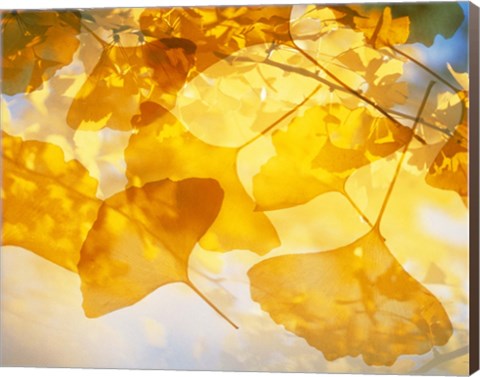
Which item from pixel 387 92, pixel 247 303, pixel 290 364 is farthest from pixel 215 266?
pixel 387 92

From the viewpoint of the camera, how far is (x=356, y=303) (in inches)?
123

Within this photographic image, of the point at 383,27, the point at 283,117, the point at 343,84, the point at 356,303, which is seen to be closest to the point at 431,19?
the point at 383,27

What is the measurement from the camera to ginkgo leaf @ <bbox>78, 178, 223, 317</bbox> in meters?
3.19

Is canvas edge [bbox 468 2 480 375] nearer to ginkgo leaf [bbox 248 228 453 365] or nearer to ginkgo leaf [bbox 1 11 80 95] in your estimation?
ginkgo leaf [bbox 248 228 453 365]

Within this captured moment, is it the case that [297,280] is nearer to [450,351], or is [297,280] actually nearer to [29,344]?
[450,351]

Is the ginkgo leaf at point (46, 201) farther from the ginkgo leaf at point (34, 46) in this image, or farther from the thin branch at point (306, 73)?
the thin branch at point (306, 73)

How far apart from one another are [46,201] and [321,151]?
103 cm

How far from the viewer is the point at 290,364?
3162 mm

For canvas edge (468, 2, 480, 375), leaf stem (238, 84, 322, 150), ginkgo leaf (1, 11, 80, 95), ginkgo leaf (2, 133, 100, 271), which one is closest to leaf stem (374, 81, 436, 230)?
canvas edge (468, 2, 480, 375)

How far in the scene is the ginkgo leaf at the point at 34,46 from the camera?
3283mm

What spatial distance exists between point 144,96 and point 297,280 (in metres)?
0.87

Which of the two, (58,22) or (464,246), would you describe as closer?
(464,246)

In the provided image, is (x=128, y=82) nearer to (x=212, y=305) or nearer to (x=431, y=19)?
(x=212, y=305)

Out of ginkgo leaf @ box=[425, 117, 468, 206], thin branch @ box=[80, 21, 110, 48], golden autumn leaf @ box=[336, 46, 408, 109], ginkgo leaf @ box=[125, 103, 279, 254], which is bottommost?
ginkgo leaf @ box=[125, 103, 279, 254]
